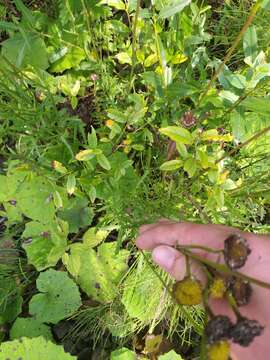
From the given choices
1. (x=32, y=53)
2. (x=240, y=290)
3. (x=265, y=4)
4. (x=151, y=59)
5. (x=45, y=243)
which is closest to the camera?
(x=240, y=290)

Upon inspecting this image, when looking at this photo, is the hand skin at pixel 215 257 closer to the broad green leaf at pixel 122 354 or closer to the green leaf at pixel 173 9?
the green leaf at pixel 173 9

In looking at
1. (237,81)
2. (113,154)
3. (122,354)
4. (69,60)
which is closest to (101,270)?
(122,354)

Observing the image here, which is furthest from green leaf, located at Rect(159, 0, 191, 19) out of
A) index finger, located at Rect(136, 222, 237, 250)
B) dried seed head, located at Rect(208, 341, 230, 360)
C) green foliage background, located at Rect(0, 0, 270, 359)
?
dried seed head, located at Rect(208, 341, 230, 360)

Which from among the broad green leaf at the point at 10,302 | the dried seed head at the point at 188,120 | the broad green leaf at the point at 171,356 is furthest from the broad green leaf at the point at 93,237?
the dried seed head at the point at 188,120

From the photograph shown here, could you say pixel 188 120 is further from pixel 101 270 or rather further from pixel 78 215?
pixel 101 270

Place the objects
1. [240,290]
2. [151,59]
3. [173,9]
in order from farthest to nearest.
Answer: [151,59] → [173,9] → [240,290]

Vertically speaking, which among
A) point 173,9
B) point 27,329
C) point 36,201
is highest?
point 173,9

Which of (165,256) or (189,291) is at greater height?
(189,291)
